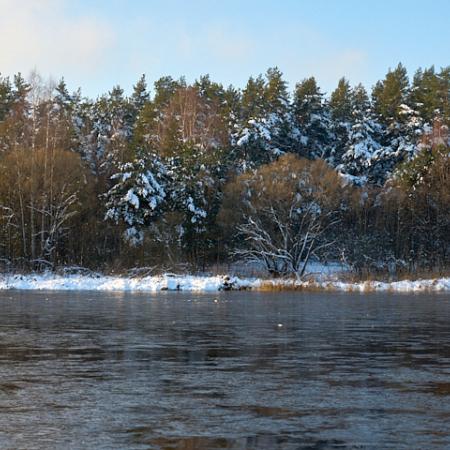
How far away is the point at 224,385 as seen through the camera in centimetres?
976

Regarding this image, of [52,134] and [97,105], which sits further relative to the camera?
[97,105]

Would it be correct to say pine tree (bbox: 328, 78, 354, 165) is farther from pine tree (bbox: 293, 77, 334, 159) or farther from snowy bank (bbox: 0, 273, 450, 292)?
snowy bank (bbox: 0, 273, 450, 292)

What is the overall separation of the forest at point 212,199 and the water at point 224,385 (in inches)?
1487

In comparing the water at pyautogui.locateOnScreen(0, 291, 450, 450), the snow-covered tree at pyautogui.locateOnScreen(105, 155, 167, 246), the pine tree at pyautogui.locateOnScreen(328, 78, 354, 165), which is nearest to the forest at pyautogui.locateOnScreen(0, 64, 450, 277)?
the snow-covered tree at pyautogui.locateOnScreen(105, 155, 167, 246)

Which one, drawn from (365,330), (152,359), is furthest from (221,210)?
(152,359)

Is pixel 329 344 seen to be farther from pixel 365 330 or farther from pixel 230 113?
pixel 230 113

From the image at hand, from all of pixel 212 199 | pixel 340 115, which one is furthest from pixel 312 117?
pixel 212 199

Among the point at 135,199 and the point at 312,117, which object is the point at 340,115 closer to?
the point at 312,117

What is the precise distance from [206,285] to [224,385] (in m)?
33.9

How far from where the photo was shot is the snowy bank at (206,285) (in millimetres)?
42500

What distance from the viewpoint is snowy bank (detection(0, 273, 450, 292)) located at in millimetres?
42500

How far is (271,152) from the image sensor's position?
7244 cm

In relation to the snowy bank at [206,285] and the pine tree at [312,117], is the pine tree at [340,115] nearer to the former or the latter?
the pine tree at [312,117]

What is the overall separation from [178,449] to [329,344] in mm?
8427
